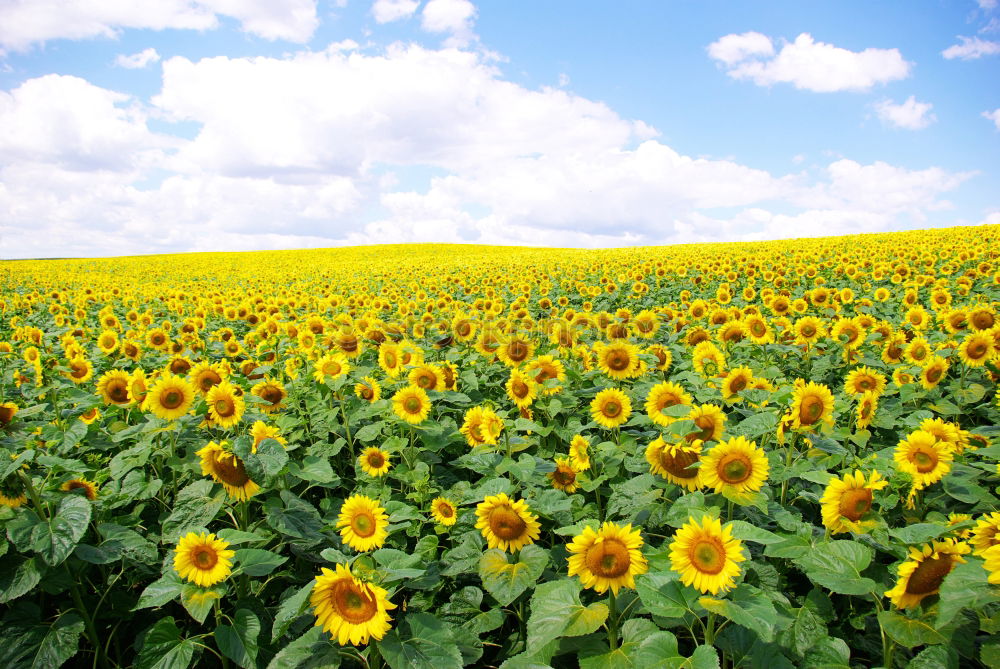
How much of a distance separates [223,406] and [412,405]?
→ 3.90 ft

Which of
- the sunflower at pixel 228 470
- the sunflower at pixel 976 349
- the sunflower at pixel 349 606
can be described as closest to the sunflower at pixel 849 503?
the sunflower at pixel 349 606

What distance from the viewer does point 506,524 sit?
250 centimetres

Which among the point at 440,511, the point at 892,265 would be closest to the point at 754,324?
the point at 440,511

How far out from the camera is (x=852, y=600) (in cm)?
259

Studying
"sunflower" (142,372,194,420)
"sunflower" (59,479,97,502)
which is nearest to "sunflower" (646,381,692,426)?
"sunflower" (142,372,194,420)

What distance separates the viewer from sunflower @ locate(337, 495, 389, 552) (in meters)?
2.59

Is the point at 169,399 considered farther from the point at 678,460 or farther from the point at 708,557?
the point at 708,557

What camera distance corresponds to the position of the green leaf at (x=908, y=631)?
1.85 meters

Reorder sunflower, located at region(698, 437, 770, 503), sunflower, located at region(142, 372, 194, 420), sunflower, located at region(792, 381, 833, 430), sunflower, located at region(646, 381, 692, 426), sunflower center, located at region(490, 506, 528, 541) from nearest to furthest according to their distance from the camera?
sunflower, located at region(698, 437, 770, 503)
sunflower center, located at region(490, 506, 528, 541)
sunflower, located at region(792, 381, 833, 430)
sunflower, located at region(646, 381, 692, 426)
sunflower, located at region(142, 372, 194, 420)

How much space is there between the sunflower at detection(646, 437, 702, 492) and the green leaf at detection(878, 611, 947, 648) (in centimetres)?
83

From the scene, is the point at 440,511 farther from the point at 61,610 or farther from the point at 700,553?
the point at 61,610

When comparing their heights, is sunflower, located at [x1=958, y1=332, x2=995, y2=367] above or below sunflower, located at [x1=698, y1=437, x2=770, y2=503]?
above

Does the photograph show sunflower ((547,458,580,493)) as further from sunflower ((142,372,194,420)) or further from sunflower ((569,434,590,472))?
sunflower ((142,372,194,420))

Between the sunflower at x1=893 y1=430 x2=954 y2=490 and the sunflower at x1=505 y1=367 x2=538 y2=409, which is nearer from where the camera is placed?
the sunflower at x1=893 y1=430 x2=954 y2=490
